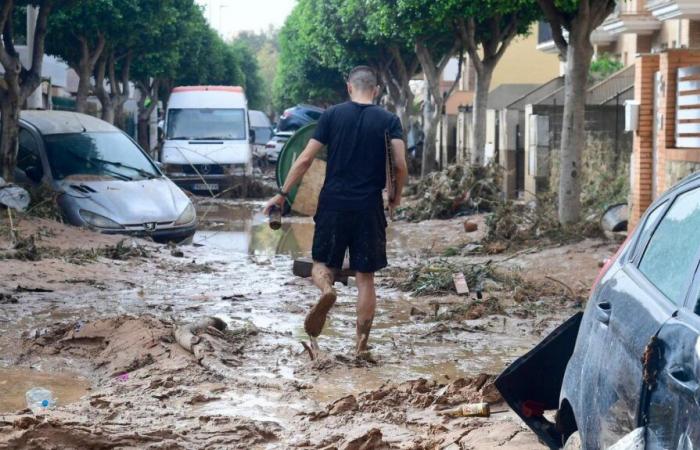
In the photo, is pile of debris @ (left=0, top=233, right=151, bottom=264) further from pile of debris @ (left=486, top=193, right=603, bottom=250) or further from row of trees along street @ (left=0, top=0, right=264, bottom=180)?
pile of debris @ (left=486, top=193, right=603, bottom=250)

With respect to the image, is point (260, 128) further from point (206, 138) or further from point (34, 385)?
point (34, 385)

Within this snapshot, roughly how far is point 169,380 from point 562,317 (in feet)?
13.8

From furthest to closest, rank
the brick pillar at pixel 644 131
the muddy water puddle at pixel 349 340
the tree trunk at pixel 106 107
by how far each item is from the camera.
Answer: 1. the tree trunk at pixel 106 107
2. the brick pillar at pixel 644 131
3. the muddy water puddle at pixel 349 340

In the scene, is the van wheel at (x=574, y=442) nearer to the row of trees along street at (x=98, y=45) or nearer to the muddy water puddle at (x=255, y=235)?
the muddy water puddle at (x=255, y=235)

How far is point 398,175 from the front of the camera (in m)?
7.83

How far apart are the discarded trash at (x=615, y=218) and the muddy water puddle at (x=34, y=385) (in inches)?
357

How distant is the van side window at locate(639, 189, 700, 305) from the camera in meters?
3.83

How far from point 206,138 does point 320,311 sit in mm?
19885

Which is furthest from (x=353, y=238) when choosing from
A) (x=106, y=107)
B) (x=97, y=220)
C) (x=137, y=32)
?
(x=106, y=107)

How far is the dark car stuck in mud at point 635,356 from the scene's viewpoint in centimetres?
340

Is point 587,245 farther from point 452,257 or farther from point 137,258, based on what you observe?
point 137,258

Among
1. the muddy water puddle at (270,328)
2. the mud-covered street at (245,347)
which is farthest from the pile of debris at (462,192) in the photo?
the mud-covered street at (245,347)

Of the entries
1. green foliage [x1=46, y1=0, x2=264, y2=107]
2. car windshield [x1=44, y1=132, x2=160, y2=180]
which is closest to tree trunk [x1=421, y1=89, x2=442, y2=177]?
green foliage [x1=46, y1=0, x2=264, y2=107]

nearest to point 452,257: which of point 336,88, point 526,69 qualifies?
point 336,88
